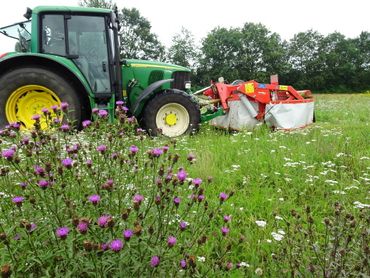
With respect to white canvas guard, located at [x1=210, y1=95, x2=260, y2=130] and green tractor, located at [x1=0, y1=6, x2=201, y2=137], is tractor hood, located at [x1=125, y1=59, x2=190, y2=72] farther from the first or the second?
white canvas guard, located at [x1=210, y1=95, x2=260, y2=130]

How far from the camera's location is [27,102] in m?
5.09

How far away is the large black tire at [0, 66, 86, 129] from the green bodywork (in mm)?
160

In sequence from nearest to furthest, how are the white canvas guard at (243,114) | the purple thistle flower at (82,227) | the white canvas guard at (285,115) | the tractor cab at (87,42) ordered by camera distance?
1. the purple thistle flower at (82,227)
2. the tractor cab at (87,42)
3. the white canvas guard at (285,115)
4. the white canvas guard at (243,114)

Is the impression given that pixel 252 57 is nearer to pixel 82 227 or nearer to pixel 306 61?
pixel 306 61

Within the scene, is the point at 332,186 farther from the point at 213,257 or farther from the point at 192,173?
the point at 213,257

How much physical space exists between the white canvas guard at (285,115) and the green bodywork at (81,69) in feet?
6.36

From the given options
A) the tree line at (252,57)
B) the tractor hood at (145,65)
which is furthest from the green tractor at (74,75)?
the tree line at (252,57)

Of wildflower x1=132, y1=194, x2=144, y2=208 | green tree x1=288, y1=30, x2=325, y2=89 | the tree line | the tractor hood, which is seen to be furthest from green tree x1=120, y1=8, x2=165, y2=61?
wildflower x1=132, y1=194, x2=144, y2=208

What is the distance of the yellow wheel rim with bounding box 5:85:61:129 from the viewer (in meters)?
4.91

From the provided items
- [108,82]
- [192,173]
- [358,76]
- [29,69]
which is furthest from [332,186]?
[358,76]

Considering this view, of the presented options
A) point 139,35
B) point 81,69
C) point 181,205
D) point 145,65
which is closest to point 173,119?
point 145,65

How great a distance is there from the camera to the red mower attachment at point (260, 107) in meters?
5.83

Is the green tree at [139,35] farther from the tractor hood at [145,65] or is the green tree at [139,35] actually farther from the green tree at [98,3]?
the tractor hood at [145,65]

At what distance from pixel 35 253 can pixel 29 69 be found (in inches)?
166
